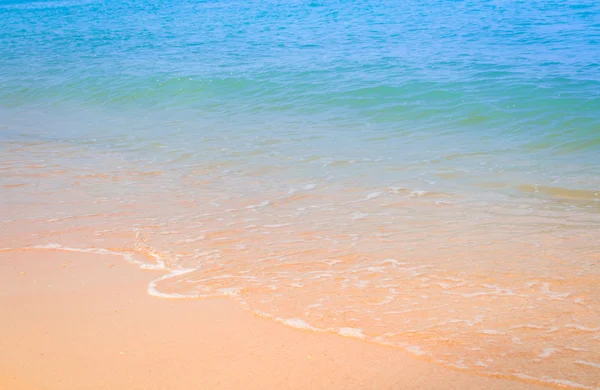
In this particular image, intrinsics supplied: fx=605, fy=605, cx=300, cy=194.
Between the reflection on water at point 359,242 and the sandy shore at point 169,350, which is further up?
the sandy shore at point 169,350

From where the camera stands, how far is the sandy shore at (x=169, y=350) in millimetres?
3414

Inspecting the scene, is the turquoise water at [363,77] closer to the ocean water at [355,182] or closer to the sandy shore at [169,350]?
the ocean water at [355,182]

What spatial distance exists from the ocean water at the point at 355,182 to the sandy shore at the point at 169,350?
18cm

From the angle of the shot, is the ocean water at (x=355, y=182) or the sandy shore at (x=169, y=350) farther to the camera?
the ocean water at (x=355, y=182)

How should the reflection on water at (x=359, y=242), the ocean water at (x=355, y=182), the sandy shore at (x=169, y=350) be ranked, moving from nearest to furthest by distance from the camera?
the sandy shore at (x=169, y=350)
the reflection on water at (x=359, y=242)
the ocean water at (x=355, y=182)

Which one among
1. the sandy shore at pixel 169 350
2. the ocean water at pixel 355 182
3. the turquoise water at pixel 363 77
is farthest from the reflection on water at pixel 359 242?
the turquoise water at pixel 363 77

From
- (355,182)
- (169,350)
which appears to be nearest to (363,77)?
(355,182)

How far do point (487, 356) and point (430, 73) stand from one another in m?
11.0

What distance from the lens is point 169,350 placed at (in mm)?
3760

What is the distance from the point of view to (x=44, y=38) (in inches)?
1067

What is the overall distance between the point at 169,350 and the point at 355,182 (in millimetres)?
4211

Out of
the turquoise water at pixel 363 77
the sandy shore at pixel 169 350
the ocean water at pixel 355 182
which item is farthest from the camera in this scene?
the turquoise water at pixel 363 77

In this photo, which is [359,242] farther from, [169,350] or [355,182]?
[169,350]

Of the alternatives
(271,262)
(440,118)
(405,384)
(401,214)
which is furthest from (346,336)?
(440,118)
